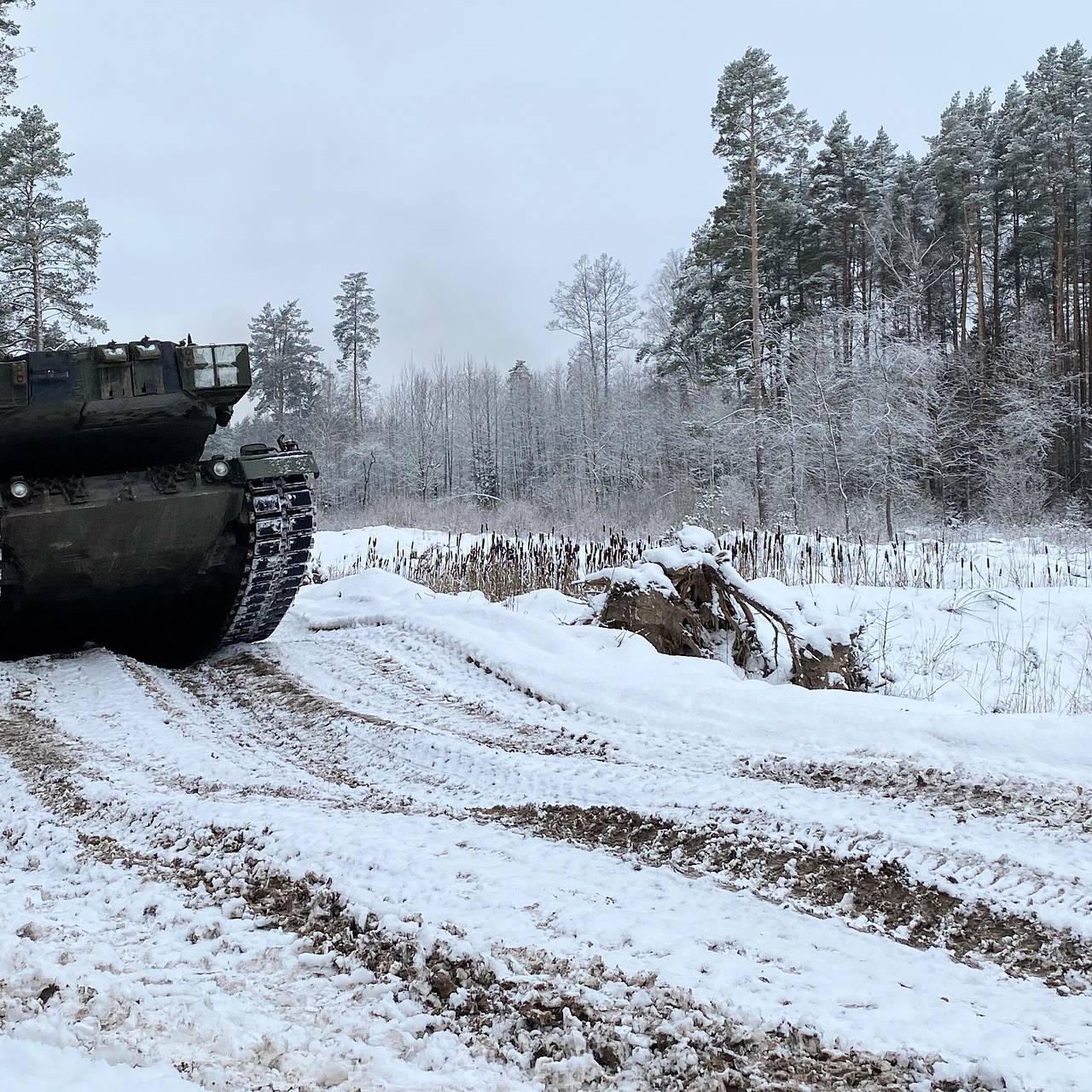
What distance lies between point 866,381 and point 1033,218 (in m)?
15.7

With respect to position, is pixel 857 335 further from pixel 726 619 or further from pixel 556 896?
pixel 556 896

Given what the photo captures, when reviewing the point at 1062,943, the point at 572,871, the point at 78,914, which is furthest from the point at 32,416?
the point at 1062,943

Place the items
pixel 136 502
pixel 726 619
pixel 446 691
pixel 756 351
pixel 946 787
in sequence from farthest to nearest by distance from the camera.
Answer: pixel 756 351 < pixel 726 619 < pixel 136 502 < pixel 446 691 < pixel 946 787

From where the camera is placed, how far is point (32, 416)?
5.46m

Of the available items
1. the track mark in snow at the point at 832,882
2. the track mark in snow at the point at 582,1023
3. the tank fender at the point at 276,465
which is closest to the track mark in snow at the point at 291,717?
the track mark in snow at the point at 832,882

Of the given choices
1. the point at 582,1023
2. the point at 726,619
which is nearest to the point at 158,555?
the point at 726,619

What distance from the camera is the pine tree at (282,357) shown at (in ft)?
150

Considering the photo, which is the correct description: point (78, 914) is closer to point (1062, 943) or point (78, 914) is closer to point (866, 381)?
point (1062, 943)

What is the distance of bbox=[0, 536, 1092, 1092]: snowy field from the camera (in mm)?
1517

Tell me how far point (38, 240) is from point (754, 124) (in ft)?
66.3

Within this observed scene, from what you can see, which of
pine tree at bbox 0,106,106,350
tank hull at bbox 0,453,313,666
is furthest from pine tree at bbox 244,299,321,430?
tank hull at bbox 0,453,313,666

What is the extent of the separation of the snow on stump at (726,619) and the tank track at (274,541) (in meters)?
2.21

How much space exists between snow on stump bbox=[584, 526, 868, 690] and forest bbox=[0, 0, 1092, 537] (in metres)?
11.0

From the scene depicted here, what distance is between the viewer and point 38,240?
24.8 m
